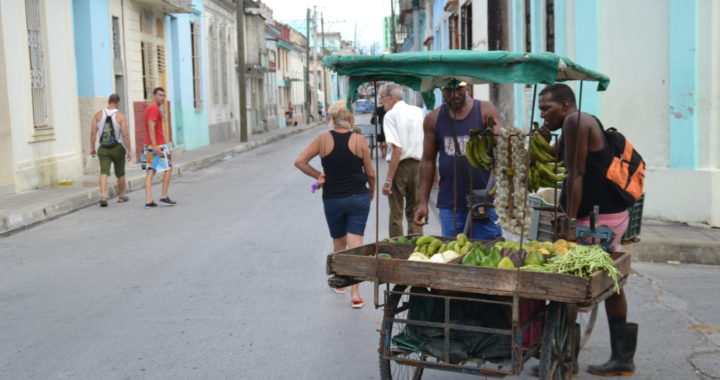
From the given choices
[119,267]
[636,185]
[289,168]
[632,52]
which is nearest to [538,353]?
[636,185]

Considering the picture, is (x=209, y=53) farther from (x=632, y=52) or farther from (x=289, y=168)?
(x=632, y=52)

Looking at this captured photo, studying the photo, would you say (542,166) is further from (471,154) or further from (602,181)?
(471,154)

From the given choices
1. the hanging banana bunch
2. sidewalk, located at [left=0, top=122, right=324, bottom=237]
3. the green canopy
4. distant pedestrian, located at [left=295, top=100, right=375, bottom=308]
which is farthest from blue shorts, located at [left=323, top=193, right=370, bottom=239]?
sidewalk, located at [left=0, top=122, right=324, bottom=237]

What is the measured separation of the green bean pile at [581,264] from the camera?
13.3 feet

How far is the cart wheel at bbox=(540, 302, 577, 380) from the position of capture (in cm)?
413

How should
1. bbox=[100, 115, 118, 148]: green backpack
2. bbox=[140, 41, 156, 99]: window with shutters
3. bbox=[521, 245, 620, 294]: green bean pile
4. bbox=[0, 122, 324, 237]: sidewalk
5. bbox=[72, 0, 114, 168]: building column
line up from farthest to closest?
bbox=[140, 41, 156, 99]: window with shutters → bbox=[72, 0, 114, 168]: building column → bbox=[100, 115, 118, 148]: green backpack → bbox=[0, 122, 324, 237]: sidewalk → bbox=[521, 245, 620, 294]: green bean pile

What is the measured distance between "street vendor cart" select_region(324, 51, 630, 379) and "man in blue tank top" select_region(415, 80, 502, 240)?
1301 mm

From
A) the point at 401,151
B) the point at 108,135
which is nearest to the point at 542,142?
the point at 401,151

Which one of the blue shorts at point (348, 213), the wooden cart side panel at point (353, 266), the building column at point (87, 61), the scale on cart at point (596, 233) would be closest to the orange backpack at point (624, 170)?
the scale on cart at point (596, 233)

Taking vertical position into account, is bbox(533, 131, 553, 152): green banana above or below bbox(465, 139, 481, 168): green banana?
above

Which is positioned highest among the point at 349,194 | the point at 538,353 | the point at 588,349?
the point at 349,194

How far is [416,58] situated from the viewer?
4055 millimetres

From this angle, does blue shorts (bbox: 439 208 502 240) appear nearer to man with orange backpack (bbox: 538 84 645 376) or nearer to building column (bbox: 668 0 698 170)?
man with orange backpack (bbox: 538 84 645 376)

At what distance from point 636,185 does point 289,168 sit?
1572 centimetres
